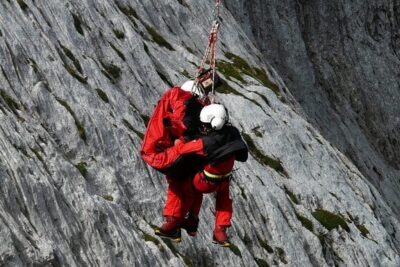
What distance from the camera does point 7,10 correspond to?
115 ft

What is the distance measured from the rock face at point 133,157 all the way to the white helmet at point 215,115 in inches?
282

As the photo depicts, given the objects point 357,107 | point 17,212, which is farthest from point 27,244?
point 357,107

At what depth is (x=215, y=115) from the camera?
58.8 feet

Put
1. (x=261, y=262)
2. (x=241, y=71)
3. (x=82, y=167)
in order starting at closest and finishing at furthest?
(x=82, y=167), (x=261, y=262), (x=241, y=71)

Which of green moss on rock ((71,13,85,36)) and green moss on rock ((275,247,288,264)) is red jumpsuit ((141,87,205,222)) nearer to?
green moss on rock ((275,247,288,264))

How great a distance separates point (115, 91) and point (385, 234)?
1928 centimetres

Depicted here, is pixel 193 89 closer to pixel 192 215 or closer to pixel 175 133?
pixel 175 133

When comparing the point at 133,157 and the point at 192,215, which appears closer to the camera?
the point at 192,215

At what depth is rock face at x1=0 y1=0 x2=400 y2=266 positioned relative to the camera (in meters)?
25.9

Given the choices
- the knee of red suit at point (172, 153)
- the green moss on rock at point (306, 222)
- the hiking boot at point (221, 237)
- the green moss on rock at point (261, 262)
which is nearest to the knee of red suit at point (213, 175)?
the knee of red suit at point (172, 153)

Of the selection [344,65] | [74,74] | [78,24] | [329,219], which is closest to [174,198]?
[74,74]

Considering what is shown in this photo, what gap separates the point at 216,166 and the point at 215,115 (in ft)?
4.39

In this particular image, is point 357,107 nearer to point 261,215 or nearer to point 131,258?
point 261,215

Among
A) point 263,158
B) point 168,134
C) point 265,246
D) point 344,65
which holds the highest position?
point 168,134
